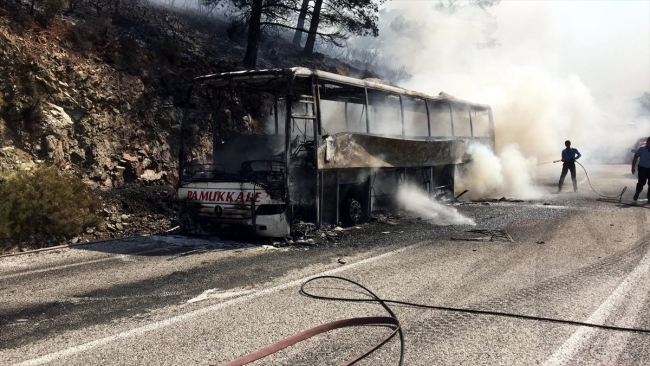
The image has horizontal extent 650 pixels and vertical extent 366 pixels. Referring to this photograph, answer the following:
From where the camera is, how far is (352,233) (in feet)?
28.9

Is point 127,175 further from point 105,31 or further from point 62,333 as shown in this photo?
point 62,333

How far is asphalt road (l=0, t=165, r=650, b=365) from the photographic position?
3.53 meters

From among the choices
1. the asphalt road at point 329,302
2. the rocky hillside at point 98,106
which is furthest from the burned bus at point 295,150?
the rocky hillside at point 98,106

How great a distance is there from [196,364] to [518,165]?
615 inches

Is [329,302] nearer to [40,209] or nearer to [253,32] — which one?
[40,209]

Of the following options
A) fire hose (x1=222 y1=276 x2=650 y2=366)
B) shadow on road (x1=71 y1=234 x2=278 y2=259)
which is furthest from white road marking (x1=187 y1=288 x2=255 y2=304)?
shadow on road (x1=71 y1=234 x2=278 y2=259)

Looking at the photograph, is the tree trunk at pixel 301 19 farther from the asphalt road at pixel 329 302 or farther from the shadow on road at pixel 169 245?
the asphalt road at pixel 329 302

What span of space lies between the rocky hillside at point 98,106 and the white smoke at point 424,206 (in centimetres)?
545

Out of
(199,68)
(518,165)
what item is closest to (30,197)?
(199,68)

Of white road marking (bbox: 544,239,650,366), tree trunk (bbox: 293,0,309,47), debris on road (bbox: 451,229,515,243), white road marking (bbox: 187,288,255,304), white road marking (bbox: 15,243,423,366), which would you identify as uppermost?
tree trunk (bbox: 293,0,309,47)

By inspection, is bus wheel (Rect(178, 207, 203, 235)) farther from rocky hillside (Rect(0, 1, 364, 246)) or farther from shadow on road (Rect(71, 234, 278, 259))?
rocky hillside (Rect(0, 1, 364, 246))

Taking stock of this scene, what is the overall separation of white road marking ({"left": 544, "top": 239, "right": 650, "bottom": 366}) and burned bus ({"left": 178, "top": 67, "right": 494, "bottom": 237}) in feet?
15.5

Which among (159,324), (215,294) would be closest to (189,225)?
(215,294)

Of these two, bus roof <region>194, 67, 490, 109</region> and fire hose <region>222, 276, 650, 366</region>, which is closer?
fire hose <region>222, 276, 650, 366</region>
